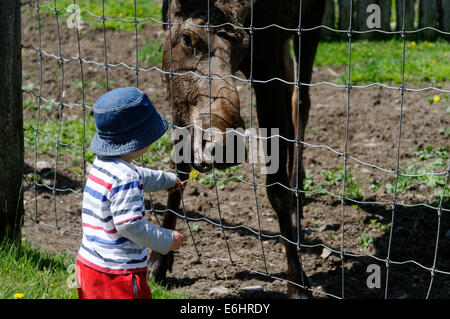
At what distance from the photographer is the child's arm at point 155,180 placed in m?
3.09

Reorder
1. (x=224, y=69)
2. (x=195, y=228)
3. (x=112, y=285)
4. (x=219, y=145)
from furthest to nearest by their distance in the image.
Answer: (x=195, y=228), (x=224, y=69), (x=219, y=145), (x=112, y=285)

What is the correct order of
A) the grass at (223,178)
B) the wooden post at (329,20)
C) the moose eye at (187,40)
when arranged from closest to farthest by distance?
the moose eye at (187,40), the grass at (223,178), the wooden post at (329,20)

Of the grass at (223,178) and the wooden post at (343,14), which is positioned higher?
the wooden post at (343,14)

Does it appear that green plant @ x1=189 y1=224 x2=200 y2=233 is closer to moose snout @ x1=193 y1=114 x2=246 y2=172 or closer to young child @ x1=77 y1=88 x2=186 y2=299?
moose snout @ x1=193 y1=114 x2=246 y2=172

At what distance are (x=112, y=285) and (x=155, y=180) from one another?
554 millimetres

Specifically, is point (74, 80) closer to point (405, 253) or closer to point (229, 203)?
point (229, 203)

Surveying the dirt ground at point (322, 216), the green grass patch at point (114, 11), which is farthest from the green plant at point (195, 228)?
the green grass patch at point (114, 11)

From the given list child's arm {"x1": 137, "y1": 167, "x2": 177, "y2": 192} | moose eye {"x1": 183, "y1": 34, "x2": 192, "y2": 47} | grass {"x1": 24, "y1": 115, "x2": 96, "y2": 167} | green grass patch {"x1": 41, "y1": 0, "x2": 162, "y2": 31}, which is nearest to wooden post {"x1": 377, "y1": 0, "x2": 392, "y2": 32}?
green grass patch {"x1": 41, "y1": 0, "x2": 162, "y2": 31}

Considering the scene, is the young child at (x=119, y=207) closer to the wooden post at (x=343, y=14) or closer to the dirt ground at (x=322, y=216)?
the dirt ground at (x=322, y=216)

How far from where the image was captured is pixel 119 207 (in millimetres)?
2721

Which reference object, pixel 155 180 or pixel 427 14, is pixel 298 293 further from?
pixel 427 14

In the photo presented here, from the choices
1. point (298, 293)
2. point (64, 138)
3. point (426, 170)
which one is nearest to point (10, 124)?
point (298, 293)

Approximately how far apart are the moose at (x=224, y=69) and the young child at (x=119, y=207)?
0.62 m

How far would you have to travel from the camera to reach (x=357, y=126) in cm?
677
